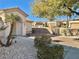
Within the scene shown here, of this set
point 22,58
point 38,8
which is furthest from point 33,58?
point 38,8

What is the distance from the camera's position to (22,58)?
1359cm

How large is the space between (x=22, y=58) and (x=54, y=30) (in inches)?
1395

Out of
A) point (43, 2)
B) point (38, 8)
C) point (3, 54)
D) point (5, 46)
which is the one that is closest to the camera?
point (3, 54)

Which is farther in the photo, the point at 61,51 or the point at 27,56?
the point at 27,56

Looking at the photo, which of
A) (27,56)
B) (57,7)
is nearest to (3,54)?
(27,56)

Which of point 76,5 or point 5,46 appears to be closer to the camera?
point 5,46

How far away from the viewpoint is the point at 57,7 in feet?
78.7

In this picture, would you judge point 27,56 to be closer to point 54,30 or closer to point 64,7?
point 64,7

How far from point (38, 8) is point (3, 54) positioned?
16.3 m

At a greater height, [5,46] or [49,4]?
[49,4]

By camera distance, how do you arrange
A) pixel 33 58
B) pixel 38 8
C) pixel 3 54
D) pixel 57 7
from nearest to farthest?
pixel 33 58, pixel 3 54, pixel 57 7, pixel 38 8

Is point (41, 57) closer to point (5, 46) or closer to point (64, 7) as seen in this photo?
point (5, 46)

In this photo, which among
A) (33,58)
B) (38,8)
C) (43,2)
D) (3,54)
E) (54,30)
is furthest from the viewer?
(54,30)

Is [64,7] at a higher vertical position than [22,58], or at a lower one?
higher
